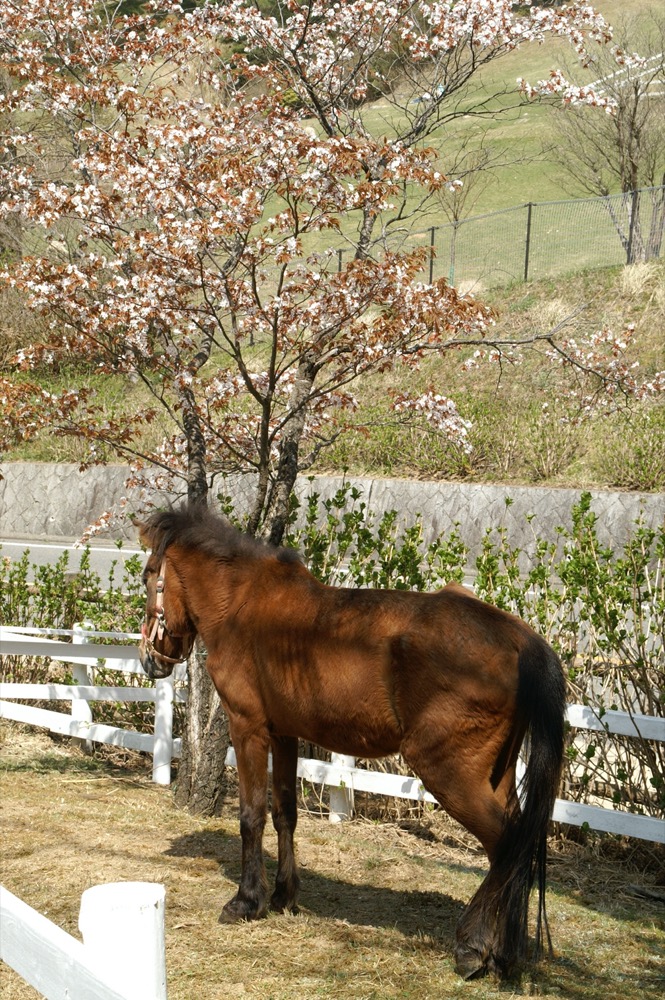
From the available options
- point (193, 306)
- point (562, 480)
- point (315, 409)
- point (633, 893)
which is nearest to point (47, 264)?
point (193, 306)

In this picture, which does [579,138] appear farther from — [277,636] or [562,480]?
[277,636]

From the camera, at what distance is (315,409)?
8406 millimetres

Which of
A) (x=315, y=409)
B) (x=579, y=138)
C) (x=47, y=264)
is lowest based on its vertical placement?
(x=315, y=409)

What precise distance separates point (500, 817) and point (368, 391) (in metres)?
17.5

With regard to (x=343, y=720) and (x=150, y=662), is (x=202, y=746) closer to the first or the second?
(x=150, y=662)

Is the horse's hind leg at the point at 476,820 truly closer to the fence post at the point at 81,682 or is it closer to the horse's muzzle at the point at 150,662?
the horse's muzzle at the point at 150,662

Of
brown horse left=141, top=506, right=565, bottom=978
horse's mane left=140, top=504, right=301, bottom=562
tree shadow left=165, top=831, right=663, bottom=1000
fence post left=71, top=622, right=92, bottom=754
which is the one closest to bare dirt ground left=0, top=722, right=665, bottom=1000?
tree shadow left=165, top=831, right=663, bottom=1000

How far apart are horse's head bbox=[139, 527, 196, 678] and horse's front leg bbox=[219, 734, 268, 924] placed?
68cm

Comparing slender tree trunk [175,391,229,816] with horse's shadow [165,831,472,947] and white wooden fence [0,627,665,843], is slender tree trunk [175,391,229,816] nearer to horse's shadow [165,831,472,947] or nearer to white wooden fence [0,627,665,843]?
white wooden fence [0,627,665,843]

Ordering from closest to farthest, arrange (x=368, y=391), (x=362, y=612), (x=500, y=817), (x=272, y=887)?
(x=500, y=817) → (x=362, y=612) → (x=272, y=887) → (x=368, y=391)

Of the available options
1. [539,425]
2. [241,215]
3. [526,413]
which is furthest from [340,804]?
[526,413]

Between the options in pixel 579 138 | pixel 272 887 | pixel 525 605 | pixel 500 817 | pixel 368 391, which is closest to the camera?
pixel 500 817

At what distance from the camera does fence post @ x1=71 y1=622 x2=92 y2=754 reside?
8.65 metres

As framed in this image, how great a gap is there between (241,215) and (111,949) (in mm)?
5456
